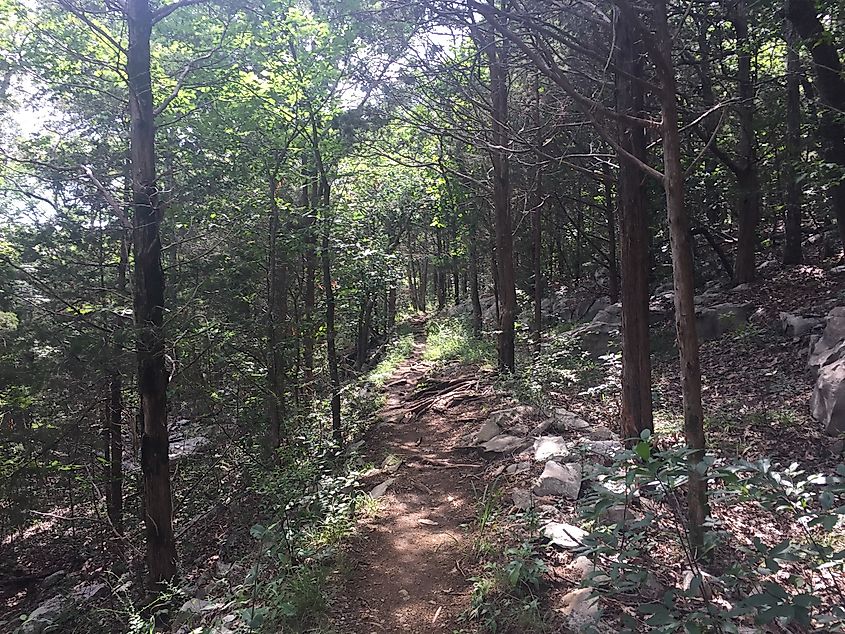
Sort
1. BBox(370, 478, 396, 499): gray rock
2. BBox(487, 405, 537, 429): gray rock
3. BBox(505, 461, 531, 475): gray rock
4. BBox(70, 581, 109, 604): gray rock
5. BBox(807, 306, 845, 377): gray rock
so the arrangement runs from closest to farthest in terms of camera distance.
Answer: BBox(505, 461, 531, 475): gray rock < BBox(370, 478, 396, 499): gray rock < BBox(807, 306, 845, 377): gray rock < BBox(487, 405, 537, 429): gray rock < BBox(70, 581, 109, 604): gray rock

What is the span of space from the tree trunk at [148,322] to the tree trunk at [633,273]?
508cm

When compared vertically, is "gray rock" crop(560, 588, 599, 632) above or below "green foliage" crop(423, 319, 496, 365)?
below

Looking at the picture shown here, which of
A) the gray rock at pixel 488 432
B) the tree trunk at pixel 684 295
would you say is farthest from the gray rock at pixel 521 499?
the gray rock at pixel 488 432

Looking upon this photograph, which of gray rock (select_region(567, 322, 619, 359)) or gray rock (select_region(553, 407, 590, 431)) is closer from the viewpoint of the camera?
gray rock (select_region(553, 407, 590, 431))

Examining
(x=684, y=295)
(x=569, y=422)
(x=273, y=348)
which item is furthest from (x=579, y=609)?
(x=273, y=348)

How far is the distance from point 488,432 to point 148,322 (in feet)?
14.8

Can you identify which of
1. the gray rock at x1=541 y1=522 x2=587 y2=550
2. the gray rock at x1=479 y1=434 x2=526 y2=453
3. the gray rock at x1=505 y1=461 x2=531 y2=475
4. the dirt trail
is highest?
the gray rock at x1=479 y1=434 x2=526 y2=453

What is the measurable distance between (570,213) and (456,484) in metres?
12.9

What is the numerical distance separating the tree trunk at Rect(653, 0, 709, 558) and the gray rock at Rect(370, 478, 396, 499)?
3.48 metres

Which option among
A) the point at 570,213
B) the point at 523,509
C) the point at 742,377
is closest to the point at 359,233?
the point at 523,509

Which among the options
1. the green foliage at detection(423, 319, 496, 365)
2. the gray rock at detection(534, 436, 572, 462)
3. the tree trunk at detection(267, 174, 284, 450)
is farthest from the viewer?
the green foliage at detection(423, 319, 496, 365)

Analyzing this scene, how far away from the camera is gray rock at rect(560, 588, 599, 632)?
303cm

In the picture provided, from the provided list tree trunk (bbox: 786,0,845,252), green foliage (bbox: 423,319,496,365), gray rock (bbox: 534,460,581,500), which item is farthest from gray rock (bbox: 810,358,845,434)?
green foliage (bbox: 423,319,496,365)

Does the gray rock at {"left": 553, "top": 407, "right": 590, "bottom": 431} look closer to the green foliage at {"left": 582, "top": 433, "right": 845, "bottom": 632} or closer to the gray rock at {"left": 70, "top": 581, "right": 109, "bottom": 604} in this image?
the green foliage at {"left": 582, "top": 433, "right": 845, "bottom": 632}
